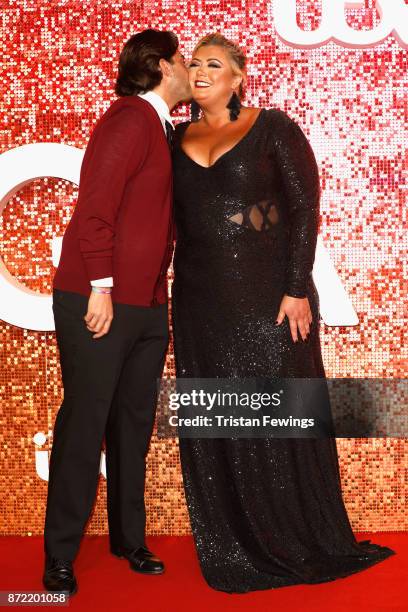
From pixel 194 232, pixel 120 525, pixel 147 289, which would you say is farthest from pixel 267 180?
pixel 120 525

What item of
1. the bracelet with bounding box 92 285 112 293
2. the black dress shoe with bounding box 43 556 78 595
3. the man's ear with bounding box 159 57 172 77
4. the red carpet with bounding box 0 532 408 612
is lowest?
the red carpet with bounding box 0 532 408 612

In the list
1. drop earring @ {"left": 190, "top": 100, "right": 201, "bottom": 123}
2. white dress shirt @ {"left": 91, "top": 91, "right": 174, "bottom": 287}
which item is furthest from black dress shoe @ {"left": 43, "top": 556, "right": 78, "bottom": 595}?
drop earring @ {"left": 190, "top": 100, "right": 201, "bottom": 123}

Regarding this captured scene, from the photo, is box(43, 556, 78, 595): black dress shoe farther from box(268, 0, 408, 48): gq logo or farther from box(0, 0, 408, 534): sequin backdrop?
box(268, 0, 408, 48): gq logo

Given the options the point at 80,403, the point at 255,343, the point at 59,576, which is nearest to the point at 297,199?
the point at 255,343

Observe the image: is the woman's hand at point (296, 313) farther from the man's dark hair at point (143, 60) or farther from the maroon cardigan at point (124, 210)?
the man's dark hair at point (143, 60)

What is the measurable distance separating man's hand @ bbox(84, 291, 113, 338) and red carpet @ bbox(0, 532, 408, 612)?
0.81 meters

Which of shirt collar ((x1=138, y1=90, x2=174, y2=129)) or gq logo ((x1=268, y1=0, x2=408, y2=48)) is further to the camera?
gq logo ((x1=268, y1=0, x2=408, y2=48))

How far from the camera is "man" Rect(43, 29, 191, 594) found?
7.26ft

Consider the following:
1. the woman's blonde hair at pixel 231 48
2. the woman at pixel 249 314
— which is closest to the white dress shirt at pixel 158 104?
the woman at pixel 249 314

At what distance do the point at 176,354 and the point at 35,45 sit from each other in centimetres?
130

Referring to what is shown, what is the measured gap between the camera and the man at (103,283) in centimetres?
221

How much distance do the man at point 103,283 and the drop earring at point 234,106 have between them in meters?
0.22

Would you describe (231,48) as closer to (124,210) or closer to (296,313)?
(124,210)

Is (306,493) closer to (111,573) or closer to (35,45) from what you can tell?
(111,573)
